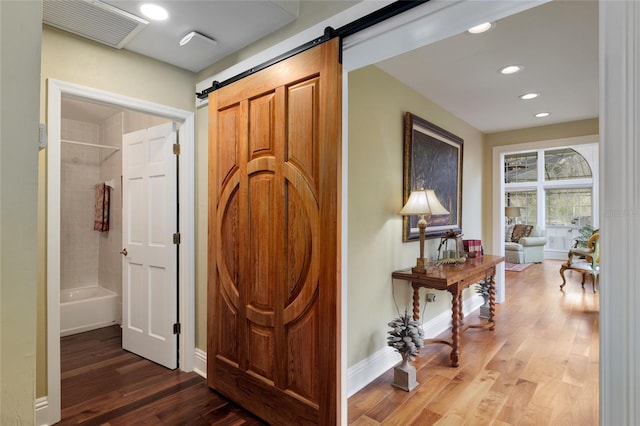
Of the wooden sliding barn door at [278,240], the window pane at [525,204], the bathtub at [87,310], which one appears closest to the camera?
the wooden sliding barn door at [278,240]

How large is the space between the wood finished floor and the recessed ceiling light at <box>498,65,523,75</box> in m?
2.51

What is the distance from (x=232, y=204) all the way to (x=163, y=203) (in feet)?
2.95

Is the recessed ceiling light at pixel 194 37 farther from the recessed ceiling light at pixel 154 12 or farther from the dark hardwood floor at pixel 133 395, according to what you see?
the dark hardwood floor at pixel 133 395

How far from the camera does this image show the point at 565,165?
950 cm

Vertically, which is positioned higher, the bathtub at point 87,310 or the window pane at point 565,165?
the window pane at point 565,165

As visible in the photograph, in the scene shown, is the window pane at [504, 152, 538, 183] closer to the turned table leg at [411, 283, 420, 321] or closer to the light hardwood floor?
the light hardwood floor

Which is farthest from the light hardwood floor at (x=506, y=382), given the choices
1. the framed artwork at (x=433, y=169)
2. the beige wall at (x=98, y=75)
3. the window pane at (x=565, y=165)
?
the window pane at (x=565, y=165)

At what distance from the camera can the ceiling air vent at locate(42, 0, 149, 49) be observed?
1.83 m

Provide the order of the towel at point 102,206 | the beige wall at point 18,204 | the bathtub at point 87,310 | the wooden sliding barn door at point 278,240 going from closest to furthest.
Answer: the beige wall at point 18,204 < the wooden sliding barn door at point 278,240 < the bathtub at point 87,310 < the towel at point 102,206

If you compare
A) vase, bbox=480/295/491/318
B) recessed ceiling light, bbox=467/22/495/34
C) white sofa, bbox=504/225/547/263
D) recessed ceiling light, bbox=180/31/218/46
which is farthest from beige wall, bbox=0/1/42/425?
white sofa, bbox=504/225/547/263

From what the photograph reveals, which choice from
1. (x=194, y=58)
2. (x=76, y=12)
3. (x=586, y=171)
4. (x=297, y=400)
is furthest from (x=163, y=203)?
(x=586, y=171)

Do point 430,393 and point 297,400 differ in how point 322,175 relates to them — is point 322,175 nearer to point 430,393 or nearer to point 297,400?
point 297,400

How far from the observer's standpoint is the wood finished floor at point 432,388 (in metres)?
2.12

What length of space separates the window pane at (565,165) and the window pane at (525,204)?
74cm
